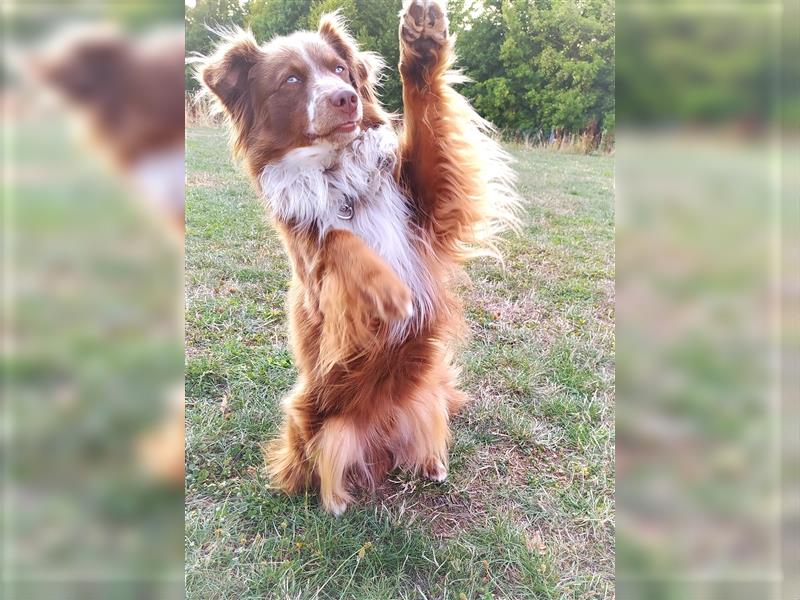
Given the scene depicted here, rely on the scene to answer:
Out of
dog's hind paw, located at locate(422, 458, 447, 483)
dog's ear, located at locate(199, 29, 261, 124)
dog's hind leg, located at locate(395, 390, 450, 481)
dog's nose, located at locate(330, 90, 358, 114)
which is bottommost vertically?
dog's hind paw, located at locate(422, 458, 447, 483)

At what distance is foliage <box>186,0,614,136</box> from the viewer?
2.03m

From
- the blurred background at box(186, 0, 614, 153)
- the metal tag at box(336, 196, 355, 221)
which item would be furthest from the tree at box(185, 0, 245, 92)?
the metal tag at box(336, 196, 355, 221)

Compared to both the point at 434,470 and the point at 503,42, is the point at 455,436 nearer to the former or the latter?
the point at 434,470

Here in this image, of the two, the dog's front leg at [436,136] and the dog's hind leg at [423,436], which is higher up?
the dog's front leg at [436,136]

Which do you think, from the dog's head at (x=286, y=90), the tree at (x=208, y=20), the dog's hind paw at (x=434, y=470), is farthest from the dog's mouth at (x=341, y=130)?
the dog's hind paw at (x=434, y=470)

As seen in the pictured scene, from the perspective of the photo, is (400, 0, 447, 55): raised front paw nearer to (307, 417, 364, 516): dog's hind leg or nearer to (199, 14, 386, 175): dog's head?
(199, 14, 386, 175): dog's head

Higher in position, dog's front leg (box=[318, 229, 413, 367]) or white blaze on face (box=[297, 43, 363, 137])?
white blaze on face (box=[297, 43, 363, 137])

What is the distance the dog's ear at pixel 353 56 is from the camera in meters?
2.01
